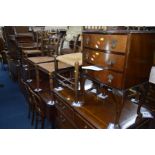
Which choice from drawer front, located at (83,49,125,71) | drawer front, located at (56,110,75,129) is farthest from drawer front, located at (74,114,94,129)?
drawer front, located at (83,49,125,71)

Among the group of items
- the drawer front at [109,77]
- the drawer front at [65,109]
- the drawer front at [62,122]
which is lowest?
the drawer front at [62,122]

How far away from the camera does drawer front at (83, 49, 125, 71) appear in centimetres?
101

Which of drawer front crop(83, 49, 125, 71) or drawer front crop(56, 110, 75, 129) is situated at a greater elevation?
drawer front crop(83, 49, 125, 71)

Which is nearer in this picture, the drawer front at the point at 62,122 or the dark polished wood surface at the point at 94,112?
the dark polished wood surface at the point at 94,112

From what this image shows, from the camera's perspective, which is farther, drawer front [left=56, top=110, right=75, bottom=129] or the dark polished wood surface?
drawer front [left=56, top=110, right=75, bottom=129]

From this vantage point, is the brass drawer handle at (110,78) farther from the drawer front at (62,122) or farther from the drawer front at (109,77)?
the drawer front at (62,122)

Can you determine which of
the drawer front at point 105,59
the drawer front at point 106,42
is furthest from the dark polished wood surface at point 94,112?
the drawer front at point 106,42

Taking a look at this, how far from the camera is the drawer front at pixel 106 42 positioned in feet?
3.18

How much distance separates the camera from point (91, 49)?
1.23 metres

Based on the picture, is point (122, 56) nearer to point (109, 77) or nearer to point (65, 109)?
point (109, 77)

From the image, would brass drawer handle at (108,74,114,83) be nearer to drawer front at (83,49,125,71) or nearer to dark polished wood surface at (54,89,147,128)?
drawer front at (83,49,125,71)

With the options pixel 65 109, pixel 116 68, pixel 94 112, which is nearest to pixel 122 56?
pixel 116 68

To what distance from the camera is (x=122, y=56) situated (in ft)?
3.24

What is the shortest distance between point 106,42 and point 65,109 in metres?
0.99
